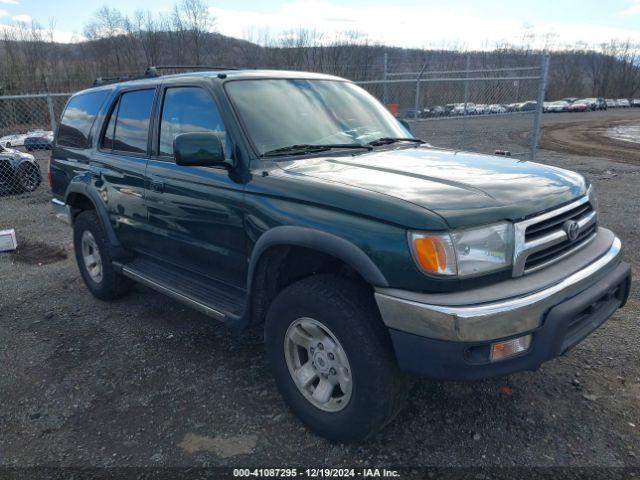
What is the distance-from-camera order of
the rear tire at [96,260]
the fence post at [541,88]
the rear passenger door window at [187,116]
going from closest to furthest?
the rear passenger door window at [187,116] → the rear tire at [96,260] → the fence post at [541,88]

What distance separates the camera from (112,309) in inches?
188

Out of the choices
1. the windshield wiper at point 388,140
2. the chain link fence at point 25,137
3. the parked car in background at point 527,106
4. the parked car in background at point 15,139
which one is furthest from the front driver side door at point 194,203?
the parked car in background at point 15,139

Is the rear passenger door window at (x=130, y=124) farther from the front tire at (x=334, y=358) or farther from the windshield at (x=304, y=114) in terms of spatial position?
the front tire at (x=334, y=358)

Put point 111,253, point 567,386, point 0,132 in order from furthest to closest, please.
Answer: point 0,132 → point 111,253 → point 567,386

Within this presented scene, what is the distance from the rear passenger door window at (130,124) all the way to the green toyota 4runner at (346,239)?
19 millimetres

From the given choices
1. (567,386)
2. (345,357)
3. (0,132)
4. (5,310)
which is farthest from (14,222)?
(0,132)

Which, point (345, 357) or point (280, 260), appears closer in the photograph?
point (345, 357)

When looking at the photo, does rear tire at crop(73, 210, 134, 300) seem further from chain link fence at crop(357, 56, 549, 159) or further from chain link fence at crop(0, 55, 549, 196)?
chain link fence at crop(357, 56, 549, 159)

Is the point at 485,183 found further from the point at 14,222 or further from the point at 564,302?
the point at 14,222

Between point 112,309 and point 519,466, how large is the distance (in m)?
3.75

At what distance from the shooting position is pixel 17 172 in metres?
10.5

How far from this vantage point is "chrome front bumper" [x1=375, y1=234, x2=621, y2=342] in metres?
2.17

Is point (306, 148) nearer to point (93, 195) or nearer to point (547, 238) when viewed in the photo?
point (547, 238)

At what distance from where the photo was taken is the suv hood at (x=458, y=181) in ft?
7.77
